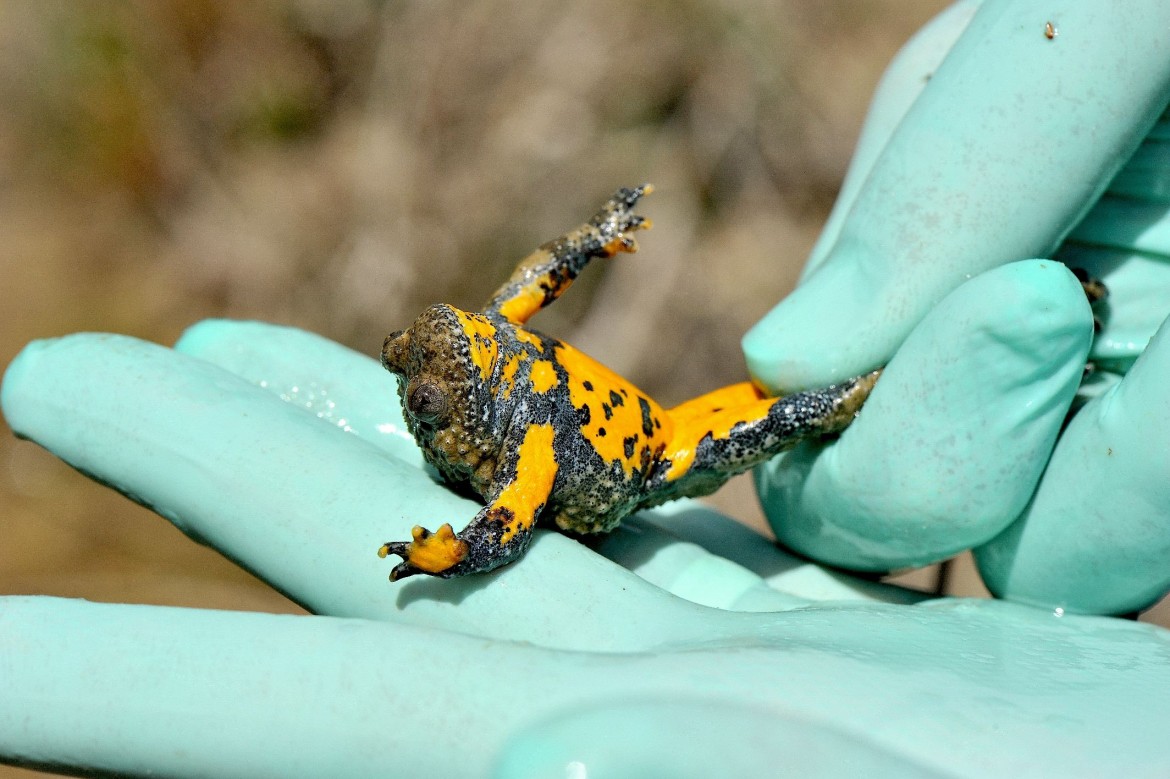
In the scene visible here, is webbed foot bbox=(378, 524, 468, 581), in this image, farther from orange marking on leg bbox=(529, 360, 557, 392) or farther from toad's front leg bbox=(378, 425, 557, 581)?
orange marking on leg bbox=(529, 360, 557, 392)

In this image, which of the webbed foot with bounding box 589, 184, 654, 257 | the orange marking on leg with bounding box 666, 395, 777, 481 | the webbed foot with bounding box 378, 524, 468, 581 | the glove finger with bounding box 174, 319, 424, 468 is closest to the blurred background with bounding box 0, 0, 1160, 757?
the glove finger with bounding box 174, 319, 424, 468

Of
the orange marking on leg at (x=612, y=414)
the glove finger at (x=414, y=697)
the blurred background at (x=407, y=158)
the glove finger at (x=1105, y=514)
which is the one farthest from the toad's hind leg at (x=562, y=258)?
the blurred background at (x=407, y=158)

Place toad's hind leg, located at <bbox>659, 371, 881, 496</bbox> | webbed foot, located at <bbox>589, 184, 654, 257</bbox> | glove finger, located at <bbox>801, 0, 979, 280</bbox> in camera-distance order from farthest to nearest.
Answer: glove finger, located at <bbox>801, 0, 979, 280</bbox> → webbed foot, located at <bbox>589, 184, 654, 257</bbox> → toad's hind leg, located at <bbox>659, 371, 881, 496</bbox>

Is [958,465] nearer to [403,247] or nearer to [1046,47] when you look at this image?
[1046,47]

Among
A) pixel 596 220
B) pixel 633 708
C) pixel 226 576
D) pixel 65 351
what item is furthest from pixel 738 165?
pixel 633 708

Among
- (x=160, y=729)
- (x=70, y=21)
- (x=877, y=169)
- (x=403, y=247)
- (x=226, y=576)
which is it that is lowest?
(x=160, y=729)

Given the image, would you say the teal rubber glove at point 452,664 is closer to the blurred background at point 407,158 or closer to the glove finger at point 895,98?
the glove finger at point 895,98

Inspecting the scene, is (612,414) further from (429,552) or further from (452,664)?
(452,664)
